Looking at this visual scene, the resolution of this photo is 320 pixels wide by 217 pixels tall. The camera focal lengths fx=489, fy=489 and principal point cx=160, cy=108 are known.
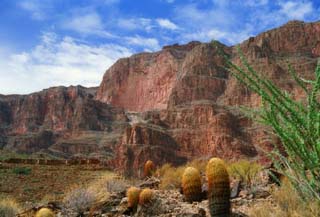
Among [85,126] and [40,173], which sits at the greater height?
[85,126]

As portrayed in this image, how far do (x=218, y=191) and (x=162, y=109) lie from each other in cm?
10000

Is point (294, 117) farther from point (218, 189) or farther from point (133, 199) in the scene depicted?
point (133, 199)

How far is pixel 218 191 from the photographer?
10.3 meters

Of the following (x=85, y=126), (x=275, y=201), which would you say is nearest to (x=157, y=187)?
(x=275, y=201)

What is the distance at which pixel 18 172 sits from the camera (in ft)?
85.3

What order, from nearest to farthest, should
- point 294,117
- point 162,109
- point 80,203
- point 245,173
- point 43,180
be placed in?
1. point 294,117
2. point 80,203
3. point 245,173
4. point 43,180
5. point 162,109

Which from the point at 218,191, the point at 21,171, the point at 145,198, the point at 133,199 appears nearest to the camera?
the point at 218,191

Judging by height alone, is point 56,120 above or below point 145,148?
above

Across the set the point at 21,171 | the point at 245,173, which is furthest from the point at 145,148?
the point at 245,173

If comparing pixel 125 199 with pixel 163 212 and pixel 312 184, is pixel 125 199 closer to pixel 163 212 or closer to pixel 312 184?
pixel 163 212

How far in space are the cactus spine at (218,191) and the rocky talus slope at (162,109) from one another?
45013mm

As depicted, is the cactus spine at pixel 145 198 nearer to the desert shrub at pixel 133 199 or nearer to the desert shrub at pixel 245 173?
the desert shrub at pixel 133 199

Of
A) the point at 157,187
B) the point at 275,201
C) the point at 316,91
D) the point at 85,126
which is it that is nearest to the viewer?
the point at 316,91

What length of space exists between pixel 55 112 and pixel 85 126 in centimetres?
2027
